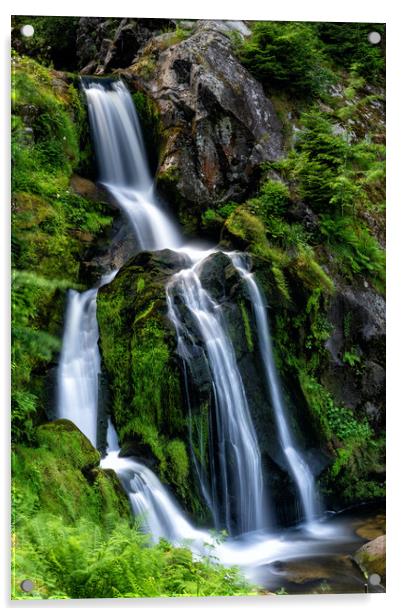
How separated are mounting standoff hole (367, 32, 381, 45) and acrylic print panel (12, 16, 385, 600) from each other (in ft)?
0.06

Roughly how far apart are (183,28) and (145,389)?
3062 millimetres

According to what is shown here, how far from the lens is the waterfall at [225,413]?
6.07 meters

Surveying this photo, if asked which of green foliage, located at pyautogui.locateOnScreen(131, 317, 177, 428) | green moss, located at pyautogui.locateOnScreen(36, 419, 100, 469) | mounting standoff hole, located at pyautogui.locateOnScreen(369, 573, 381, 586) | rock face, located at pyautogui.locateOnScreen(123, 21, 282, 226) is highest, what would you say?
rock face, located at pyautogui.locateOnScreen(123, 21, 282, 226)

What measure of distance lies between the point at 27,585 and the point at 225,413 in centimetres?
222

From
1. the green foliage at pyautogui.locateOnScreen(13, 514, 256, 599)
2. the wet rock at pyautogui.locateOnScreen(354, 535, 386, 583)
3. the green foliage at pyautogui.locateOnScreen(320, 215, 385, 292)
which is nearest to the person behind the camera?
the green foliage at pyautogui.locateOnScreen(13, 514, 256, 599)

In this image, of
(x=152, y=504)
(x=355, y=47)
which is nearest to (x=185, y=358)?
(x=152, y=504)

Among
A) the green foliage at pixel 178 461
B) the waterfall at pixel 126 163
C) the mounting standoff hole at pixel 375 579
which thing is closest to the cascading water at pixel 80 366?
the green foliage at pixel 178 461

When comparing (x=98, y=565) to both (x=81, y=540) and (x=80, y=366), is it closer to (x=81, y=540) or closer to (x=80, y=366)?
(x=81, y=540)

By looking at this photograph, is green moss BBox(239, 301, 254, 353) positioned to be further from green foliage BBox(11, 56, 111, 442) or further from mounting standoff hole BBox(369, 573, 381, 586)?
mounting standoff hole BBox(369, 573, 381, 586)

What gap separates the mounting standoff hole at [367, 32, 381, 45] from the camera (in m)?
6.04

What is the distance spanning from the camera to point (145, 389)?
635 centimetres

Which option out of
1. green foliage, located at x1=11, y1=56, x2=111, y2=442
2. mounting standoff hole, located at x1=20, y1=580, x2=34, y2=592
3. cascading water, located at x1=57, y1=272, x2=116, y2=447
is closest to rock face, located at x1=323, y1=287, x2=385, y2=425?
cascading water, located at x1=57, y1=272, x2=116, y2=447

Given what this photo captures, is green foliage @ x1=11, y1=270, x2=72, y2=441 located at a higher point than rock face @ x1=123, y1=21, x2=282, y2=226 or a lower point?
lower
